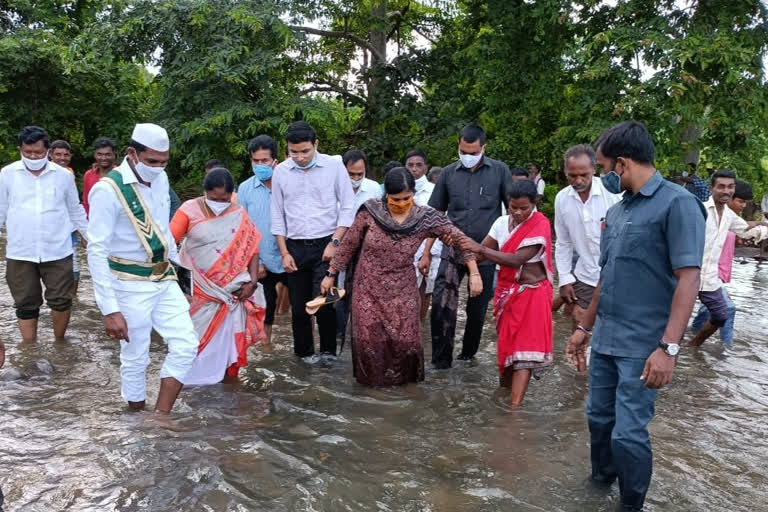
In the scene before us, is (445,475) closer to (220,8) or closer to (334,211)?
(334,211)

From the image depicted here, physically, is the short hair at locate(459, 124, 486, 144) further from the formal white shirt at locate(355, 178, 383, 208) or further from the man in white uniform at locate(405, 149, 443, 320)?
the formal white shirt at locate(355, 178, 383, 208)

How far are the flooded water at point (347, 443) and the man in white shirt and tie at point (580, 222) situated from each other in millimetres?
815

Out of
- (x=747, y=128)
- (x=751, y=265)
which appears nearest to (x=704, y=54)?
(x=747, y=128)

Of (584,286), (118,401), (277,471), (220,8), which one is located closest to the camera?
(277,471)

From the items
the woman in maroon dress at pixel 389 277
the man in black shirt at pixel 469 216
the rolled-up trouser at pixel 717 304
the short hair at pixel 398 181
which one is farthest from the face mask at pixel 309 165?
the rolled-up trouser at pixel 717 304

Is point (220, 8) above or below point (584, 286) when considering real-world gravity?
above

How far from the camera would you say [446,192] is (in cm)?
617

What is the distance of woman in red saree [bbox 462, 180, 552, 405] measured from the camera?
4.91 m

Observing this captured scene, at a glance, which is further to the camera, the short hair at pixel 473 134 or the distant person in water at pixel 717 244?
the distant person in water at pixel 717 244

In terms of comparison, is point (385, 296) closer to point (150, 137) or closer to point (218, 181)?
point (218, 181)

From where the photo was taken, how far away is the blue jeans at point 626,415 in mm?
3238

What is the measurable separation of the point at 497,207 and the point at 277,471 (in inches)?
121

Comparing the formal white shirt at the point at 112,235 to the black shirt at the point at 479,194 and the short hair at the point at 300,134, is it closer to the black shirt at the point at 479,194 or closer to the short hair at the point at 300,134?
the short hair at the point at 300,134

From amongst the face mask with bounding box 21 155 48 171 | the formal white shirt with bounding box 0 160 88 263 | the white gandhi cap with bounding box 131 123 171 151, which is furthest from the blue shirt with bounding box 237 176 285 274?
the white gandhi cap with bounding box 131 123 171 151
